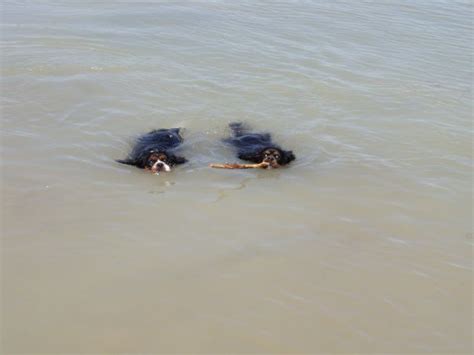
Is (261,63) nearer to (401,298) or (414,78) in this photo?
(414,78)

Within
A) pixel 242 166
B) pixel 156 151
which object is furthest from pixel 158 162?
pixel 242 166

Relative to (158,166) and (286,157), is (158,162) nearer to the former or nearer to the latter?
(158,166)

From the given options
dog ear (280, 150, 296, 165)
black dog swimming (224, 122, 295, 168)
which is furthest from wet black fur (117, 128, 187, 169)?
dog ear (280, 150, 296, 165)

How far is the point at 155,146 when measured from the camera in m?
8.41

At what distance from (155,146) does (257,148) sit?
142cm

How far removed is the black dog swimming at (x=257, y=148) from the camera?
8.24 meters

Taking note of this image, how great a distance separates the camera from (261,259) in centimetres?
624

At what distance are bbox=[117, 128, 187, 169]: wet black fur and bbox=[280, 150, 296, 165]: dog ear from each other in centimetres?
131

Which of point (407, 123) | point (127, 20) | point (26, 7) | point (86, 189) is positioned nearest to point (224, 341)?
point (86, 189)

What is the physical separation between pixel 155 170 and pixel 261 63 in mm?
4974

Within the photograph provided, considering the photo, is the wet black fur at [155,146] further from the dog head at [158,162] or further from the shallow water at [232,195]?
the shallow water at [232,195]

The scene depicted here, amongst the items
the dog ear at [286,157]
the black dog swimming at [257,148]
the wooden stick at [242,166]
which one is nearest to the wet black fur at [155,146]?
the wooden stick at [242,166]

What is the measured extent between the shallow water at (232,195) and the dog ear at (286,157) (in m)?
0.14

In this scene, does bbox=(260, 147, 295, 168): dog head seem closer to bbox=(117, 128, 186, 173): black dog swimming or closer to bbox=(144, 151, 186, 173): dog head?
bbox=(117, 128, 186, 173): black dog swimming
